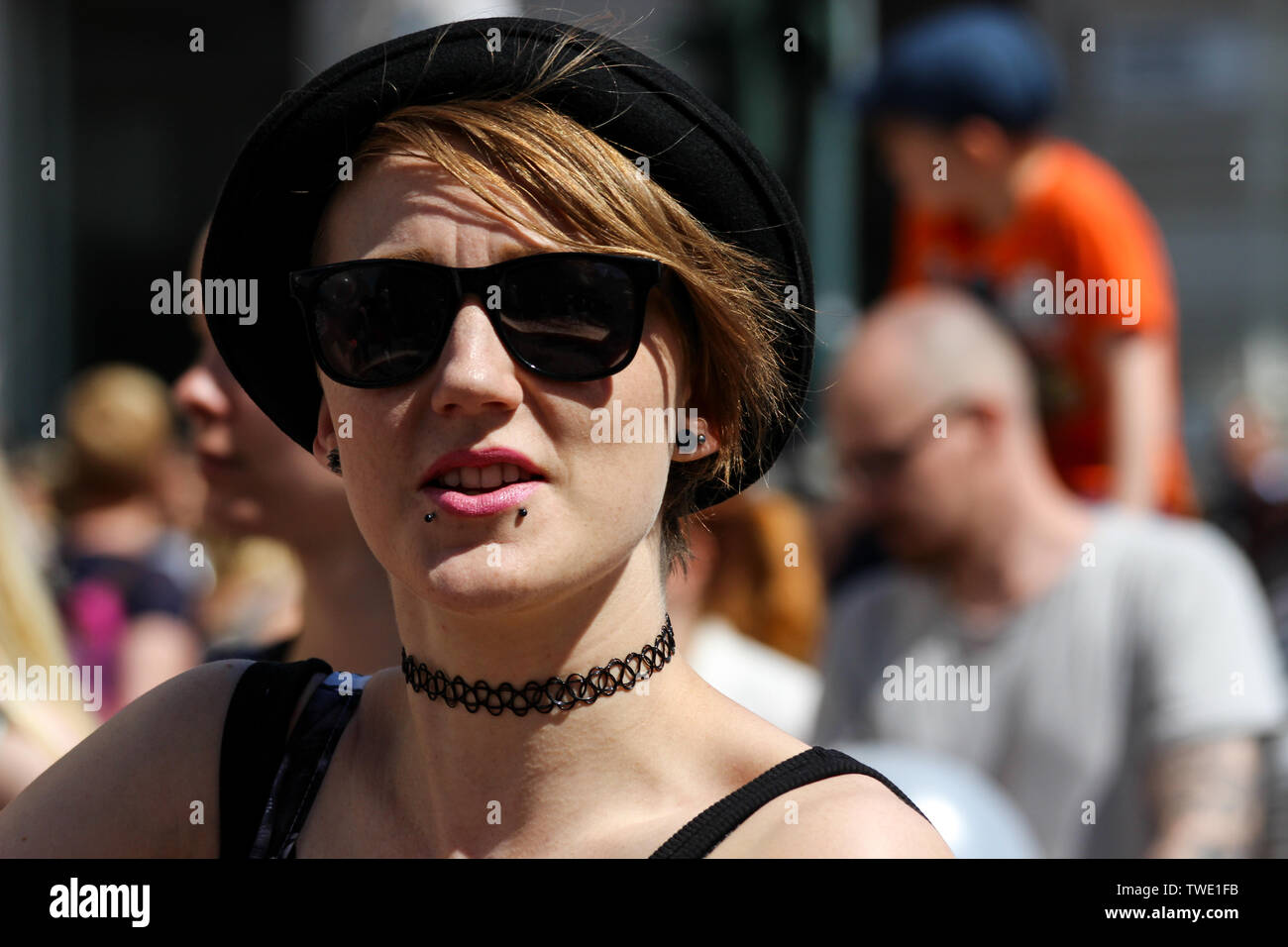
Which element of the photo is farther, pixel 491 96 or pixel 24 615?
pixel 24 615

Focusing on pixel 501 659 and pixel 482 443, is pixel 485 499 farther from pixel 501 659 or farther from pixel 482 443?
pixel 501 659

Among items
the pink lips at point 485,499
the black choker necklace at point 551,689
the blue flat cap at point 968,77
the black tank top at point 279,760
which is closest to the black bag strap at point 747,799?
the black tank top at point 279,760

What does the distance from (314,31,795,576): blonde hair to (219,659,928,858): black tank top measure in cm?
43

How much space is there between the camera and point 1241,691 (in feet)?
11.9

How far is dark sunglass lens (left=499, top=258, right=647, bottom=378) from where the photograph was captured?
1541 millimetres

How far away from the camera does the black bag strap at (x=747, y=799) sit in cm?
153

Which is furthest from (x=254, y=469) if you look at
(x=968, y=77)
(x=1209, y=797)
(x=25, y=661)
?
(x=968, y=77)

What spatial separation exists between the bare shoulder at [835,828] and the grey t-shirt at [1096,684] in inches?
91.1

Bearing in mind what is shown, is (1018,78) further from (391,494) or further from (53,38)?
(53,38)

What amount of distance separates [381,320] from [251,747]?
0.52m

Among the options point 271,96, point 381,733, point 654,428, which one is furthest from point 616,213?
point 271,96

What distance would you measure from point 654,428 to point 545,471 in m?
0.14

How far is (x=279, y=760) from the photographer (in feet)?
5.71

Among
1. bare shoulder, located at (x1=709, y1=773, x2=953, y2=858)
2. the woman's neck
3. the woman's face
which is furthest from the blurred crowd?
bare shoulder, located at (x1=709, y1=773, x2=953, y2=858)
